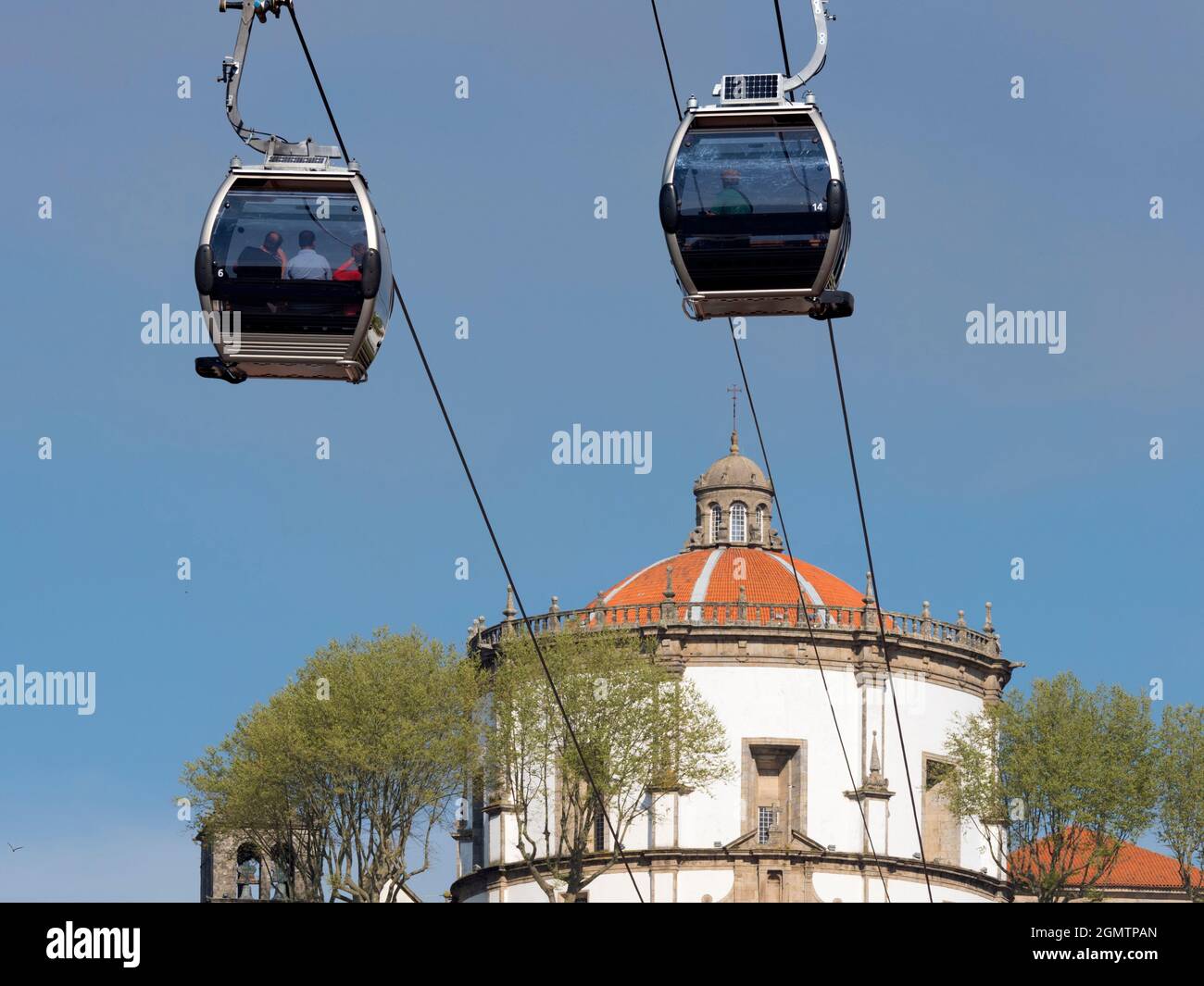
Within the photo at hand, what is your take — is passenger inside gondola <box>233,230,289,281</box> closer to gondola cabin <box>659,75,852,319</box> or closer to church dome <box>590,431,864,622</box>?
gondola cabin <box>659,75,852,319</box>

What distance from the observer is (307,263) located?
24.0 meters

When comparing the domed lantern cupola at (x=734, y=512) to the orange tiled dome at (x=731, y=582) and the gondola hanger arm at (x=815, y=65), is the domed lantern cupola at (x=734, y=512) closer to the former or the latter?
the orange tiled dome at (x=731, y=582)

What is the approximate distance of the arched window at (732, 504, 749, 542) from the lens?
117062mm

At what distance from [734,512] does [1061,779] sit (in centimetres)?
2774

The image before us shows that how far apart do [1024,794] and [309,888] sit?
88.8 ft

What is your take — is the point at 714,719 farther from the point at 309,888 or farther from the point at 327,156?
the point at 327,156

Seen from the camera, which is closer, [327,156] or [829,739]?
[327,156]

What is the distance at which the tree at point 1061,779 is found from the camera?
93375 millimetres

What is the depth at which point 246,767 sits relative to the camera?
91.8 m

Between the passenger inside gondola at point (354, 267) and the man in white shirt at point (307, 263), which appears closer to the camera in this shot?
the passenger inside gondola at point (354, 267)

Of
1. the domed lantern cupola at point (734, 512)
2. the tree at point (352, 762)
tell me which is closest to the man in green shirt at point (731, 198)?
the tree at point (352, 762)

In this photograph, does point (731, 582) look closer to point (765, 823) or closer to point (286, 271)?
point (765, 823)

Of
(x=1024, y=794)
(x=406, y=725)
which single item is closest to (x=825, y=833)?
(x=1024, y=794)
